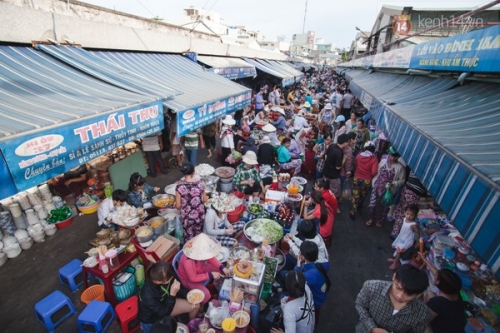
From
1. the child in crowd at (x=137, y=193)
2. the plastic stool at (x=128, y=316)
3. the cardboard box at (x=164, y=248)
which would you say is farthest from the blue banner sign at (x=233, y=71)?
the plastic stool at (x=128, y=316)

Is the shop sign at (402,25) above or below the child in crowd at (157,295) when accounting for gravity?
above

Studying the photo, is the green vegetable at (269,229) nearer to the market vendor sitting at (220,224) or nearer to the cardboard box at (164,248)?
the market vendor sitting at (220,224)

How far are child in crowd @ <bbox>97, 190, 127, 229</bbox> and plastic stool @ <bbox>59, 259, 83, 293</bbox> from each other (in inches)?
34.6

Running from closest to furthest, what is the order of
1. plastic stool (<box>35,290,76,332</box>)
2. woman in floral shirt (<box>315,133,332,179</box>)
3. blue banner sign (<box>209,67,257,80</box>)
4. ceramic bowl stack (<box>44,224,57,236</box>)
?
1. plastic stool (<box>35,290,76,332</box>)
2. ceramic bowl stack (<box>44,224,57,236</box>)
3. woman in floral shirt (<box>315,133,332,179</box>)
4. blue banner sign (<box>209,67,257,80</box>)

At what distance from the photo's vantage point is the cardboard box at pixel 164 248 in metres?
4.14

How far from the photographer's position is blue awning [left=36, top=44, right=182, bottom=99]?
4.60 m

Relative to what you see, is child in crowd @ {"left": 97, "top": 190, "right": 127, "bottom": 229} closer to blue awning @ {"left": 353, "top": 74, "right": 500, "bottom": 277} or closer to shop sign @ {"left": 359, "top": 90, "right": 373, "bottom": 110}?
blue awning @ {"left": 353, "top": 74, "right": 500, "bottom": 277}

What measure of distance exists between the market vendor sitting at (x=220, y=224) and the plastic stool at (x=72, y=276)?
7.60ft

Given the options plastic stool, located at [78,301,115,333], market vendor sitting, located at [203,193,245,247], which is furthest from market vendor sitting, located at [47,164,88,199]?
market vendor sitting, located at [203,193,245,247]

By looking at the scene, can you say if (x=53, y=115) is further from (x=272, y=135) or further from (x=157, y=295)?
(x=272, y=135)

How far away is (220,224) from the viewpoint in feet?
15.4

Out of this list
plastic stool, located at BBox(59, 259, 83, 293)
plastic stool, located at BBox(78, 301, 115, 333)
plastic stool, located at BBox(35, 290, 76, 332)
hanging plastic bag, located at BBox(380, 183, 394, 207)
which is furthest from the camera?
hanging plastic bag, located at BBox(380, 183, 394, 207)

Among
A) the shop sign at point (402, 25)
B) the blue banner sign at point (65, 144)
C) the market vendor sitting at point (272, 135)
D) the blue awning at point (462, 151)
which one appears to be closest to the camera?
the blue awning at point (462, 151)

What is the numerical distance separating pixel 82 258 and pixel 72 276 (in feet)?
2.93
